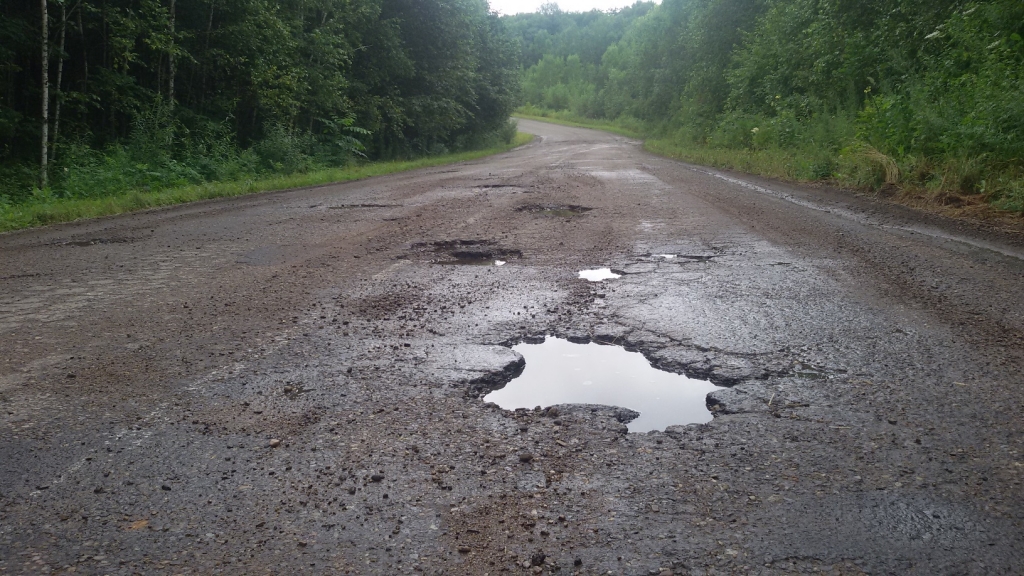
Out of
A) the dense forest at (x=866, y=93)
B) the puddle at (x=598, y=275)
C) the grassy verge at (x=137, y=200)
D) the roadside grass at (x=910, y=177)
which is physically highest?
the dense forest at (x=866, y=93)

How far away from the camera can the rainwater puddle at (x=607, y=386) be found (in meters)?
3.18

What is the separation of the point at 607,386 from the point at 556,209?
20.1ft

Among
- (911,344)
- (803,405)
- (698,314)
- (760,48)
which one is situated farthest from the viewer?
(760,48)

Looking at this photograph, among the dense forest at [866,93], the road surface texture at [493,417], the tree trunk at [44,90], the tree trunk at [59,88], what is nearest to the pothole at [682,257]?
the road surface texture at [493,417]

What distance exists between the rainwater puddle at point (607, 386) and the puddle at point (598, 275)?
1.56 m

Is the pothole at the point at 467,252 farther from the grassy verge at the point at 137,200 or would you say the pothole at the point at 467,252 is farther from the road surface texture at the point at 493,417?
the grassy verge at the point at 137,200

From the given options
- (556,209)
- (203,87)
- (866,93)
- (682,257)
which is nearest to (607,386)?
(682,257)

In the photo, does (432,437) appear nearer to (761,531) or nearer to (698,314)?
(761,531)

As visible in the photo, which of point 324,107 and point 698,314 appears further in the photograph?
point 324,107

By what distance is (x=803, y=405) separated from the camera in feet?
10.1

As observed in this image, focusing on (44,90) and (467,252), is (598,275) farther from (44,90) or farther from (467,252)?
(44,90)

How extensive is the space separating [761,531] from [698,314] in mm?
2464

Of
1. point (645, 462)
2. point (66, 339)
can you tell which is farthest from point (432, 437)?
point (66, 339)

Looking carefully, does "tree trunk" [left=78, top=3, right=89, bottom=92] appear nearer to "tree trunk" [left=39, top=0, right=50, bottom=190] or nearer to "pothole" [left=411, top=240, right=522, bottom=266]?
"tree trunk" [left=39, top=0, right=50, bottom=190]
